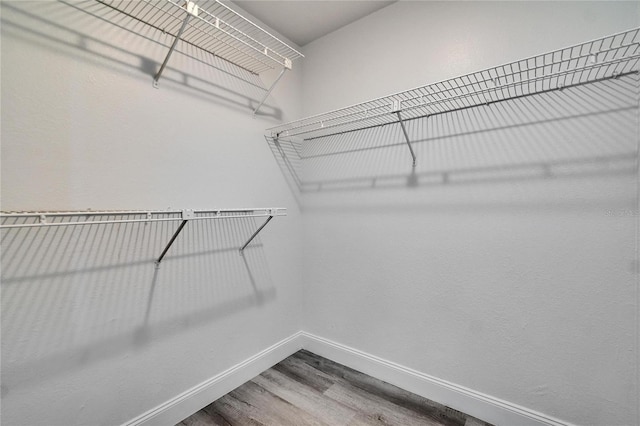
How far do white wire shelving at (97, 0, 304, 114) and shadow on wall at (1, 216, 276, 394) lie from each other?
0.79 metres

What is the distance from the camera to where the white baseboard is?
4.47ft

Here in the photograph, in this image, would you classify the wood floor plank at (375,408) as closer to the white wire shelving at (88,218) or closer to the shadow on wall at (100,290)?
the shadow on wall at (100,290)

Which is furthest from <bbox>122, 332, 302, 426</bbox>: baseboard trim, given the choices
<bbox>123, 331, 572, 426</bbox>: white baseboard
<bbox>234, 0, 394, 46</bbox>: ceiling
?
<bbox>234, 0, 394, 46</bbox>: ceiling

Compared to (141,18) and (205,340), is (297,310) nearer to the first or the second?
(205,340)

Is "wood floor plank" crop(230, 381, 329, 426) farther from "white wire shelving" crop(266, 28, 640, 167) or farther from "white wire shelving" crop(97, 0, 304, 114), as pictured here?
"white wire shelving" crop(97, 0, 304, 114)

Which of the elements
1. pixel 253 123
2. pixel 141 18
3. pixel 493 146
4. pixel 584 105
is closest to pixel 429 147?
pixel 493 146

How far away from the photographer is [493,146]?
1438 mm

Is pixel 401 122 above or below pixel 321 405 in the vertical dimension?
above

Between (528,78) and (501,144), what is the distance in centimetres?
30

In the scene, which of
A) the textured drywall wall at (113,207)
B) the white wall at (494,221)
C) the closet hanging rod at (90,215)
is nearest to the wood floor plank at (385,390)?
the white wall at (494,221)

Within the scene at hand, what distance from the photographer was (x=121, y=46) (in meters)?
1.26

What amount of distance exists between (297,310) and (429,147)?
59.2 inches

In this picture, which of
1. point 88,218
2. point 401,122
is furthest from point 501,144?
point 88,218

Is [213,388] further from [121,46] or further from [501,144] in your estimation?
[501,144]
